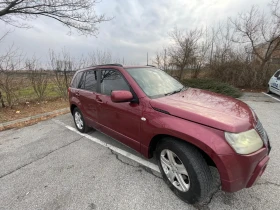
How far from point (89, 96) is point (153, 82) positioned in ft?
4.94

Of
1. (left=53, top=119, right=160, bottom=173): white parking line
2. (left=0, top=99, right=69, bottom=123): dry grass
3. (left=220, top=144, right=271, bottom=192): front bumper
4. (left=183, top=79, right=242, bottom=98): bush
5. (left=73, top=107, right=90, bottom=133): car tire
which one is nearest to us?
(left=220, top=144, right=271, bottom=192): front bumper

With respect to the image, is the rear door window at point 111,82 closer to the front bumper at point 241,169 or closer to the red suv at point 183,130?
the red suv at point 183,130

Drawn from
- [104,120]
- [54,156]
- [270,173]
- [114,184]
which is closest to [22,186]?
[54,156]

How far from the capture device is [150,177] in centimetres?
245

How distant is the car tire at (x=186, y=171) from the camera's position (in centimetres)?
177

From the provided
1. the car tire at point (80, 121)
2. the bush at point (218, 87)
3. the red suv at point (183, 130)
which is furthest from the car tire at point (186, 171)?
the bush at point (218, 87)

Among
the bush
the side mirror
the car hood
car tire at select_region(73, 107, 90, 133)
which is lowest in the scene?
car tire at select_region(73, 107, 90, 133)

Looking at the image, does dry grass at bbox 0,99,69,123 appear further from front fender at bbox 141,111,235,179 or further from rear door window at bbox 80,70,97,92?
front fender at bbox 141,111,235,179

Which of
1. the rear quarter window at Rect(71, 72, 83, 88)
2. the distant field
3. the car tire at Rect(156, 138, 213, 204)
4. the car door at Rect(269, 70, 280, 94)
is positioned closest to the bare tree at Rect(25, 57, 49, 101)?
the distant field

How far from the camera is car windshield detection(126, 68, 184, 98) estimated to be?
2518 mm

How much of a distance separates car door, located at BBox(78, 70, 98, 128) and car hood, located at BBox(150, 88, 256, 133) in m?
1.61

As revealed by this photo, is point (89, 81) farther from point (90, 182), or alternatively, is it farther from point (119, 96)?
point (90, 182)

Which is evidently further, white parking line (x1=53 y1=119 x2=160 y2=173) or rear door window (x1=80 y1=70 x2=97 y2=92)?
rear door window (x1=80 y1=70 x2=97 y2=92)

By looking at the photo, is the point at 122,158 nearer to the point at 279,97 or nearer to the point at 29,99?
the point at 29,99
